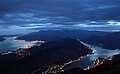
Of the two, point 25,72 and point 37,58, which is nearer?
point 25,72

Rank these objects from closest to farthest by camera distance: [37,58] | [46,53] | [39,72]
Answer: [39,72] → [37,58] → [46,53]

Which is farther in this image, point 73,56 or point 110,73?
point 73,56

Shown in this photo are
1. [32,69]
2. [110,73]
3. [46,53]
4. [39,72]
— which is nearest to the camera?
[110,73]

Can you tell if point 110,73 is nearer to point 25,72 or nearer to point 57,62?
point 25,72

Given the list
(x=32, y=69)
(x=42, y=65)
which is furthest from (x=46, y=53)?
(x=32, y=69)

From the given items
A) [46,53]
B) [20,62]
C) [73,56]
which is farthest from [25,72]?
[73,56]

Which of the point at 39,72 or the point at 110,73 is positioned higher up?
the point at 110,73

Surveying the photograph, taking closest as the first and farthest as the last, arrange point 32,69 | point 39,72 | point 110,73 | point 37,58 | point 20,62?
point 110,73 < point 39,72 < point 32,69 < point 20,62 < point 37,58

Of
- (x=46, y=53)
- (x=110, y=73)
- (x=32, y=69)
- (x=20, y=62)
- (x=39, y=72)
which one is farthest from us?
(x=46, y=53)

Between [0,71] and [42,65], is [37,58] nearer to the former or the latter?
[42,65]
